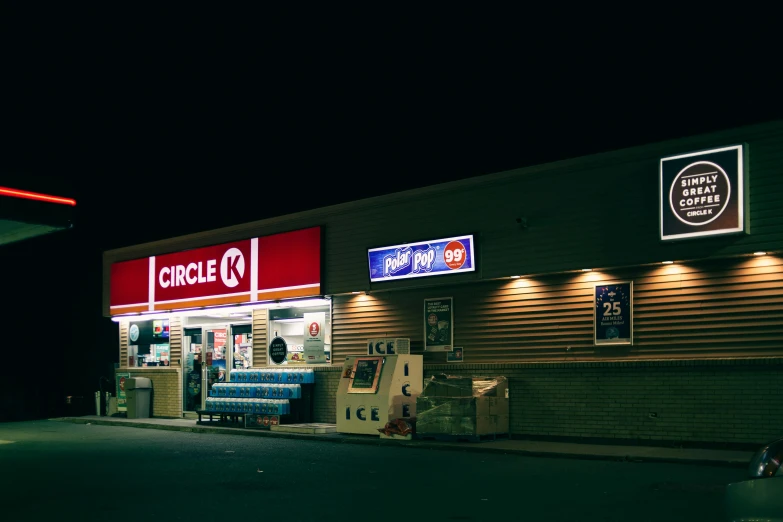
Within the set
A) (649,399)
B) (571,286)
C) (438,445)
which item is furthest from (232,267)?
(649,399)

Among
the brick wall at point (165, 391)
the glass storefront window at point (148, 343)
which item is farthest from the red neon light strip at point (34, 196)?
the glass storefront window at point (148, 343)

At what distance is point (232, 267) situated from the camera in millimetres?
23062

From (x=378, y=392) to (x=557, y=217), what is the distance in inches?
215

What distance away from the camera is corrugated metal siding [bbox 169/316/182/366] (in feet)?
82.6

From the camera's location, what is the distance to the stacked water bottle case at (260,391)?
20.4m

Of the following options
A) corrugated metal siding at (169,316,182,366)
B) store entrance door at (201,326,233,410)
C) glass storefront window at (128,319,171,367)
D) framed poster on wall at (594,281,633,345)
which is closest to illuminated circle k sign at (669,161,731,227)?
framed poster on wall at (594,281,633,345)

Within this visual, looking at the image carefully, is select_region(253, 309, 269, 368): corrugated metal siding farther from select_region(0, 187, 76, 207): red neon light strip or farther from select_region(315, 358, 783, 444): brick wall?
select_region(0, 187, 76, 207): red neon light strip

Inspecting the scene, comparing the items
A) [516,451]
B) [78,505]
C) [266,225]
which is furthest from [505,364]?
[78,505]

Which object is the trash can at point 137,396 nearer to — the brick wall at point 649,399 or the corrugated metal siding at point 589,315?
the corrugated metal siding at point 589,315

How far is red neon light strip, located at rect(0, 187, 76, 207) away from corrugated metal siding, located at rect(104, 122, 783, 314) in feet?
25.1

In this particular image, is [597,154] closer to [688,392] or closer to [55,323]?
[688,392]

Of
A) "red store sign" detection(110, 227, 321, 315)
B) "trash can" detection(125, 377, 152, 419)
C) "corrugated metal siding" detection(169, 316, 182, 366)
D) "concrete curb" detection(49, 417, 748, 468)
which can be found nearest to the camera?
"concrete curb" detection(49, 417, 748, 468)

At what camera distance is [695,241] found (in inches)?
575

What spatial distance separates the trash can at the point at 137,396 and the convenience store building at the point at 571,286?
402cm
